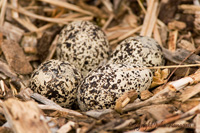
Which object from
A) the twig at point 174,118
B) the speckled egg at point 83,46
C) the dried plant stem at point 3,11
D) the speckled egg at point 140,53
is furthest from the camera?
the dried plant stem at point 3,11

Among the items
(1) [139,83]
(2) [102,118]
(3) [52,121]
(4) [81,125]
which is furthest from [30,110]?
(1) [139,83]

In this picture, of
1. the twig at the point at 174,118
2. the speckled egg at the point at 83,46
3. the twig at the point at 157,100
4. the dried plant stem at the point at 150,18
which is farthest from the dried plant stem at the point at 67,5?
the twig at the point at 174,118

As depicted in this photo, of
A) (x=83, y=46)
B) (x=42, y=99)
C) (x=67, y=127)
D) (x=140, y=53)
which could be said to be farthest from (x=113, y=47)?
(x=67, y=127)

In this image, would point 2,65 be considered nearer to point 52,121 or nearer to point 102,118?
point 52,121

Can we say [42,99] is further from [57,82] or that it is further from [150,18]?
[150,18]

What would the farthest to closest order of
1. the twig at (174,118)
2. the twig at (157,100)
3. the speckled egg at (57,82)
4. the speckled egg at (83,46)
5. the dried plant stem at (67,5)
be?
the dried plant stem at (67,5) → the speckled egg at (83,46) → the speckled egg at (57,82) → the twig at (157,100) → the twig at (174,118)

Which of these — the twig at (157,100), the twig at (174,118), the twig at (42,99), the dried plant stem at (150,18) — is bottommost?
the twig at (174,118)

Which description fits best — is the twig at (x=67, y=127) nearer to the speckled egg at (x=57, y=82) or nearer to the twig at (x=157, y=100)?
the twig at (x=157, y=100)
